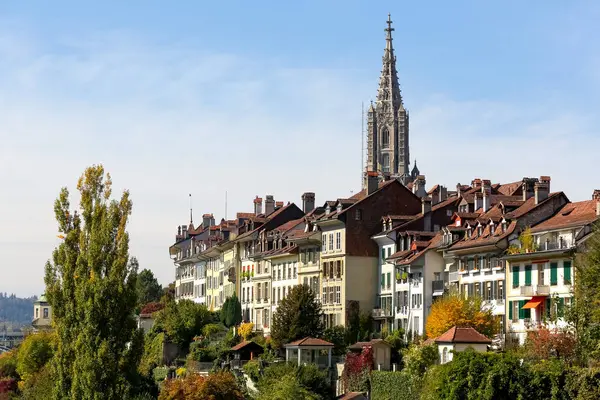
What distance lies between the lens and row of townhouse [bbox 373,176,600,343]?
7644 centimetres

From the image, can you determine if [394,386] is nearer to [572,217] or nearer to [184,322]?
[572,217]

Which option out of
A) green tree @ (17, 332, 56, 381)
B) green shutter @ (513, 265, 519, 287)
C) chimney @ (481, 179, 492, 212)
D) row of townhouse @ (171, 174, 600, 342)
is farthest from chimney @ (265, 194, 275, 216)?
green shutter @ (513, 265, 519, 287)

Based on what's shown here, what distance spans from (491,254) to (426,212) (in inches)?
579

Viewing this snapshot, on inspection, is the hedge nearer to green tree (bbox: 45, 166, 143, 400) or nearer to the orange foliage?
the orange foliage

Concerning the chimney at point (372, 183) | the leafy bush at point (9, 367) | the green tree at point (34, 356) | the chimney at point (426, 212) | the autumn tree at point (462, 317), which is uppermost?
the chimney at point (372, 183)

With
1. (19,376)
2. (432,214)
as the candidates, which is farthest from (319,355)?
(19,376)

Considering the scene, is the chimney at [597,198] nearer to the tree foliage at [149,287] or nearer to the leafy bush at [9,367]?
the leafy bush at [9,367]

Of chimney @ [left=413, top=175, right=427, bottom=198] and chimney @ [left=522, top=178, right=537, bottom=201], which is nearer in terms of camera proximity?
chimney @ [left=522, top=178, right=537, bottom=201]

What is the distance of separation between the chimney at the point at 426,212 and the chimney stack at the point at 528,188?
376 inches

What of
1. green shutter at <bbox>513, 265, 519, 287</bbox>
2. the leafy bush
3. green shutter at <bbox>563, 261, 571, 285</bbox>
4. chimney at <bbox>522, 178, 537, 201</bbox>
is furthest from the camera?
the leafy bush

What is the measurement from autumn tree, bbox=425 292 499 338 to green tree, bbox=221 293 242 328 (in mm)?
37014

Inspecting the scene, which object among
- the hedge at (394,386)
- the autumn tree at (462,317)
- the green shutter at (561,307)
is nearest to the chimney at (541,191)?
the autumn tree at (462,317)

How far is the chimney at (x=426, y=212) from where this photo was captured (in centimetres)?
9625

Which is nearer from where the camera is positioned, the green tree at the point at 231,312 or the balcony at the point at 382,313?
the balcony at the point at 382,313
